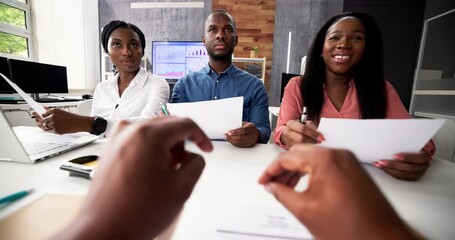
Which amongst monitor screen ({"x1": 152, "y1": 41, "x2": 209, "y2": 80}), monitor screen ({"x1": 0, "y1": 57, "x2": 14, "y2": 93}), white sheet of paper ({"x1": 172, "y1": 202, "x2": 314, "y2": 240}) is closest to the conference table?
white sheet of paper ({"x1": 172, "y1": 202, "x2": 314, "y2": 240})

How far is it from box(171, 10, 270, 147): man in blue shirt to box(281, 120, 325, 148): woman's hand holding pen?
24.0 inches

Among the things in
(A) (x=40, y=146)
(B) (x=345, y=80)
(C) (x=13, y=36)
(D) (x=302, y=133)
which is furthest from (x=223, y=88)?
(C) (x=13, y=36)

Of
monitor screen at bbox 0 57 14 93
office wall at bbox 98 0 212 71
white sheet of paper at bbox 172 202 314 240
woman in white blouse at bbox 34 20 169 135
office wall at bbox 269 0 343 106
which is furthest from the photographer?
office wall at bbox 98 0 212 71

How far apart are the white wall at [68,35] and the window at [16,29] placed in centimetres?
10

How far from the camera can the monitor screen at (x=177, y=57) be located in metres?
3.66

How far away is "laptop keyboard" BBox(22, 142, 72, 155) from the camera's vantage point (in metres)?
0.72

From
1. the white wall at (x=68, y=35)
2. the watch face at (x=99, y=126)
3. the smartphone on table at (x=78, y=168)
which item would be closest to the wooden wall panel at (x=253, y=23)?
the white wall at (x=68, y=35)

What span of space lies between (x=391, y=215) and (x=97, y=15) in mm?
4951

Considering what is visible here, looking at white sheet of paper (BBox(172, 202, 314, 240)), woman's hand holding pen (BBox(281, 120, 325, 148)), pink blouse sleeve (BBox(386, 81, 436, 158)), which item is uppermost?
pink blouse sleeve (BBox(386, 81, 436, 158))

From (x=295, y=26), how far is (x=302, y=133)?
3.63 metres

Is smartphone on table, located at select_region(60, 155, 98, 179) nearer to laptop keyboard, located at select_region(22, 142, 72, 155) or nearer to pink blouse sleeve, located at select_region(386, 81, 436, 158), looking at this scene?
laptop keyboard, located at select_region(22, 142, 72, 155)

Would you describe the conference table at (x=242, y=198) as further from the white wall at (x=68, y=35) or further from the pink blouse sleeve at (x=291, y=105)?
the white wall at (x=68, y=35)

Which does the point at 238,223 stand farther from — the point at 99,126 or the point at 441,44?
the point at 441,44

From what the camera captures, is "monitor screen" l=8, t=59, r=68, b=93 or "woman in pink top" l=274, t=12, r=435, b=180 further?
"monitor screen" l=8, t=59, r=68, b=93
